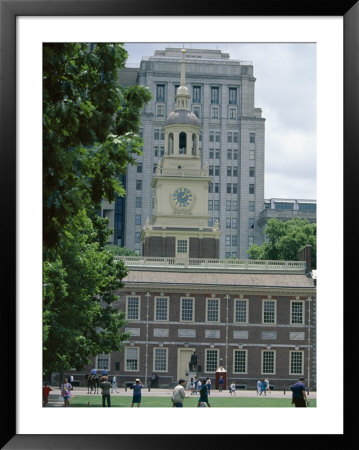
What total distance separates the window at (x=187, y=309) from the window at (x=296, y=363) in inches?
259

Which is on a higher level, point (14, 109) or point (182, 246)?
point (14, 109)

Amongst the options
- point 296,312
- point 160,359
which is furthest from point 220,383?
point 296,312

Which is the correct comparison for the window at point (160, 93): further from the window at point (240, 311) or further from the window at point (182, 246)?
the window at point (240, 311)

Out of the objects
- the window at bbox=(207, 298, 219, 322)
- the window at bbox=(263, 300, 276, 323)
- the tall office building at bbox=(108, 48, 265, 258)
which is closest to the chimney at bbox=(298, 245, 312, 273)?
the window at bbox=(263, 300, 276, 323)

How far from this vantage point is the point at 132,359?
5341 centimetres

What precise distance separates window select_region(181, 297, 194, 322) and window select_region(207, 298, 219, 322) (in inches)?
40.9

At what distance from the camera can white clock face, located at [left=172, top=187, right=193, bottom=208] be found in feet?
210

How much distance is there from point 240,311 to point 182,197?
12824mm

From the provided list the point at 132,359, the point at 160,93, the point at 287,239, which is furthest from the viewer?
the point at 160,93

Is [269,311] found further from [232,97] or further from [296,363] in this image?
[232,97]

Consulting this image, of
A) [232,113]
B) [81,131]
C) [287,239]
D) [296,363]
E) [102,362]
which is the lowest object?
[296,363]

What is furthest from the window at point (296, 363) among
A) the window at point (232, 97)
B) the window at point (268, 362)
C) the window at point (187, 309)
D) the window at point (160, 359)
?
the window at point (232, 97)

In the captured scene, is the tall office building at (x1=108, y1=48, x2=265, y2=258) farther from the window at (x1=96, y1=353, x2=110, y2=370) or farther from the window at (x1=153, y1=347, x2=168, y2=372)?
the window at (x1=96, y1=353, x2=110, y2=370)

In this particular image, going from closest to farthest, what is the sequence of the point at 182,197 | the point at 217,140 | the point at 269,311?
the point at 269,311 < the point at 182,197 < the point at 217,140
